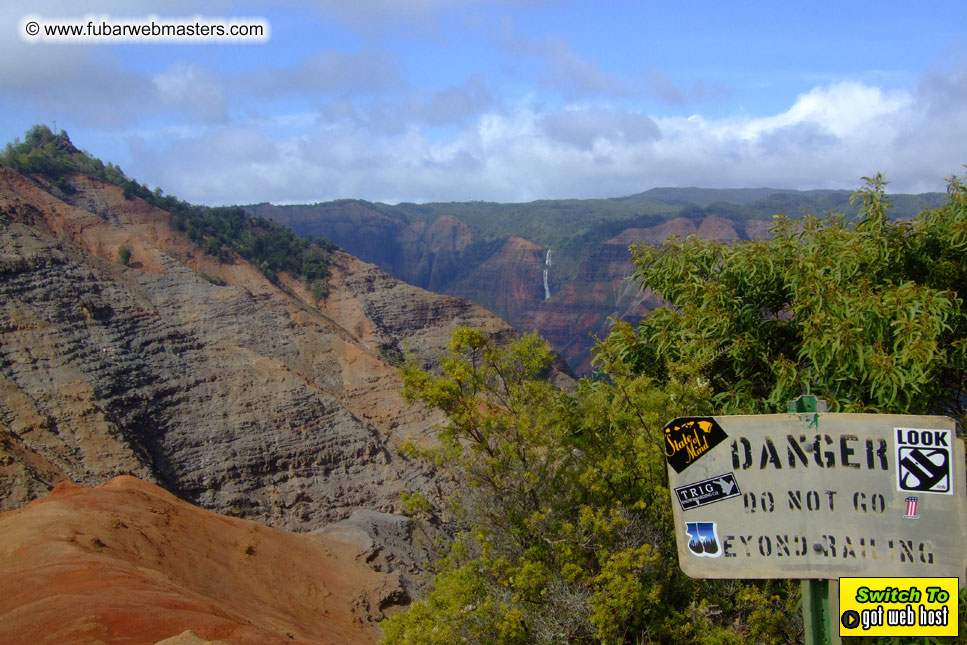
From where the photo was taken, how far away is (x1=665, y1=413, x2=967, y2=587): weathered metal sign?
3.13 m

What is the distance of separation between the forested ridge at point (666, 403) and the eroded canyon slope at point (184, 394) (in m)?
12.4

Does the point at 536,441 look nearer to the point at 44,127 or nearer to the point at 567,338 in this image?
the point at 44,127

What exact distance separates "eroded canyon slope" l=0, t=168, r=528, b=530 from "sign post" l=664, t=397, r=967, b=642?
16.9m

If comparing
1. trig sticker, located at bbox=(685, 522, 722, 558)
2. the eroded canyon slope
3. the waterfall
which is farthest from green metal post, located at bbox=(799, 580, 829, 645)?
the waterfall

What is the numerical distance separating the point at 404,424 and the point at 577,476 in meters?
19.1

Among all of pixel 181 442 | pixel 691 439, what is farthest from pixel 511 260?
pixel 691 439

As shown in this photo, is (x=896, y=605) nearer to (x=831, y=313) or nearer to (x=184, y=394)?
(x=831, y=313)

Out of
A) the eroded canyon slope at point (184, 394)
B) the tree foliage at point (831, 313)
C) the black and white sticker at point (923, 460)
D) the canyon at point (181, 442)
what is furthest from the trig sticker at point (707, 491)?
the eroded canyon slope at point (184, 394)

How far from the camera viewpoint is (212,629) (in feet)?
→ 28.0

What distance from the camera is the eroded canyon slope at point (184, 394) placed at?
65.3ft

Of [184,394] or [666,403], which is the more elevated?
[666,403]

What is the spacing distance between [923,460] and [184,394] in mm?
22795

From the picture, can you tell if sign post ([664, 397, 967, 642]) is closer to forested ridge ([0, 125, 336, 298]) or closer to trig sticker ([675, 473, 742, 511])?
trig sticker ([675, 473, 742, 511])

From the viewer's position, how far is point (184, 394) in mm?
22969
